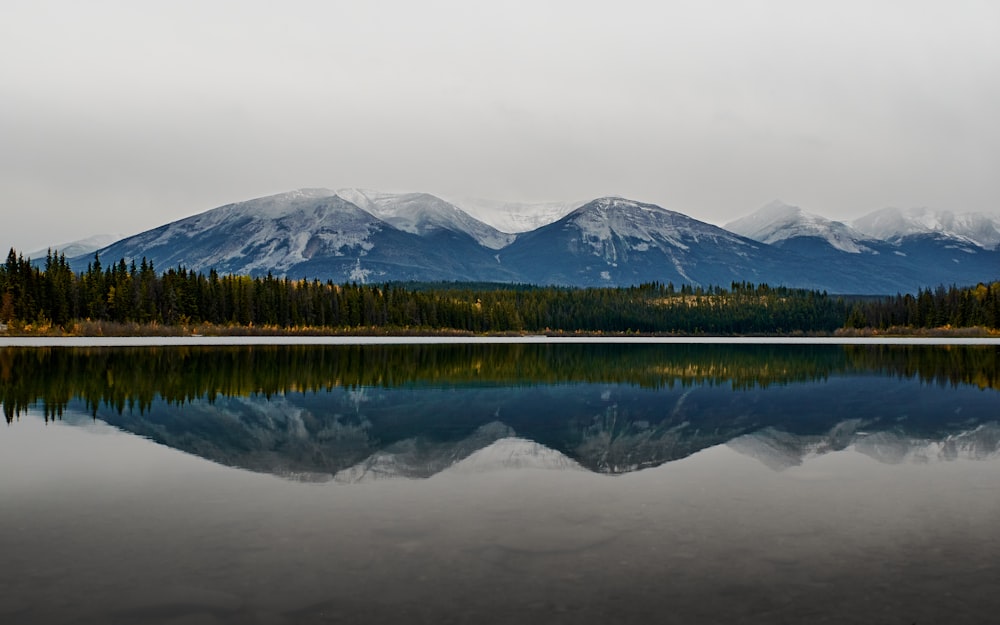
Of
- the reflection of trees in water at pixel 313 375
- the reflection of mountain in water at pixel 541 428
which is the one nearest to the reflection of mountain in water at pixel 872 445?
the reflection of mountain in water at pixel 541 428

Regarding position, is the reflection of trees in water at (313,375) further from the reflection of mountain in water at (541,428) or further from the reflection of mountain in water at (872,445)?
the reflection of mountain in water at (872,445)

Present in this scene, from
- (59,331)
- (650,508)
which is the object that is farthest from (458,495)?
(59,331)

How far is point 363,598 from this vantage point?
11078 millimetres

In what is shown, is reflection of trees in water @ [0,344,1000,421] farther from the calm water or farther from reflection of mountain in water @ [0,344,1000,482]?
the calm water

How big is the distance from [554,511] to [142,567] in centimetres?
775

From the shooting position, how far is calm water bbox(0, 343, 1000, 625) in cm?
1107

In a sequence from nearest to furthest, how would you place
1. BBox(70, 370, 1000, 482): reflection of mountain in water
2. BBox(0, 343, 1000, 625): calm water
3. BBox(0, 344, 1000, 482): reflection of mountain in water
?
BBox(0, 343, 1000, 625): calm water → BBox(70, 370, 1000, 482): reflection of mountain in water → BBox(0, 344, 1000, 482): reflection of mountain in water

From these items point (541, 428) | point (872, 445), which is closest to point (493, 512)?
point (541, 428)

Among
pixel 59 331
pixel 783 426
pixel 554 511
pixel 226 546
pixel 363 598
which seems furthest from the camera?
pixel 59 331

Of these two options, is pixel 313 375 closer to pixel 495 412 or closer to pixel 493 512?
pixel 495 412

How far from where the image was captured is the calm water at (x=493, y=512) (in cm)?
1107

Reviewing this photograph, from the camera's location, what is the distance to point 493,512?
16359 mm

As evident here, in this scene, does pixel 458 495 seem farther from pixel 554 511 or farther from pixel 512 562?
pixel 512 562

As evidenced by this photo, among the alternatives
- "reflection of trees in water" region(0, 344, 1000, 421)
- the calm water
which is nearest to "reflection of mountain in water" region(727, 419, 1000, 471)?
the calm water
